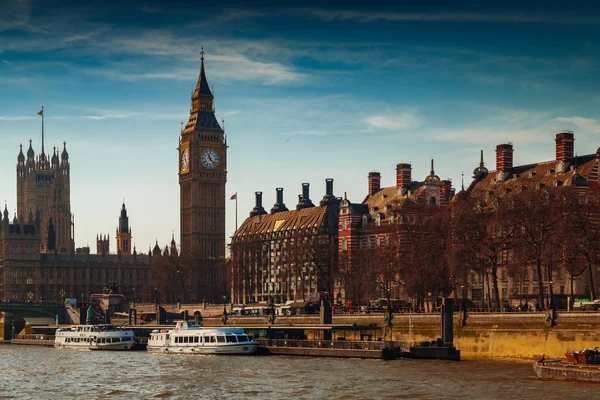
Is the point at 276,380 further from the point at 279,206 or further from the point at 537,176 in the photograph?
the point at 279,206

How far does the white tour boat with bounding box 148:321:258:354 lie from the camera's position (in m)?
103

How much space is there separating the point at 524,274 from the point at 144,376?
44.0 metres

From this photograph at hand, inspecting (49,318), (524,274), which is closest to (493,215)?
(524,274)

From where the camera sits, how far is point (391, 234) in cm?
13762

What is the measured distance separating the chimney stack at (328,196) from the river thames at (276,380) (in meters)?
74.6

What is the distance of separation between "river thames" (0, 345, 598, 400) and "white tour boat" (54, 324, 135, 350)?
18.9 m

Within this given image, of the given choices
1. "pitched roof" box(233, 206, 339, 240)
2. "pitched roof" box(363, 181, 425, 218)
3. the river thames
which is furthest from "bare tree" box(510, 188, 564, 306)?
"pitched roof" box(233, 206, 339, 240)

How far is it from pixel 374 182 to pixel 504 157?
30.1 metres

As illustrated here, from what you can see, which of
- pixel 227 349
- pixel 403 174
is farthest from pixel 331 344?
pixel 403 174

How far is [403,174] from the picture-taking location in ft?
495

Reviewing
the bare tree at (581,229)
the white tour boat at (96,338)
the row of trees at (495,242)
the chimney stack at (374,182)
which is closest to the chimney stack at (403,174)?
the chimney stack at (374,182)

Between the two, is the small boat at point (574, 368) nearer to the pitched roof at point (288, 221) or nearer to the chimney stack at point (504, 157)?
the chimney stack at point (504, 157)

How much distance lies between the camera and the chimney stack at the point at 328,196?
174625 millimetres

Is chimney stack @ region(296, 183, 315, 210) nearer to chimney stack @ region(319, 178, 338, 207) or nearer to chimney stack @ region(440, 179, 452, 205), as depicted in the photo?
chimney stack @ region(319, 178, 338, 207)
